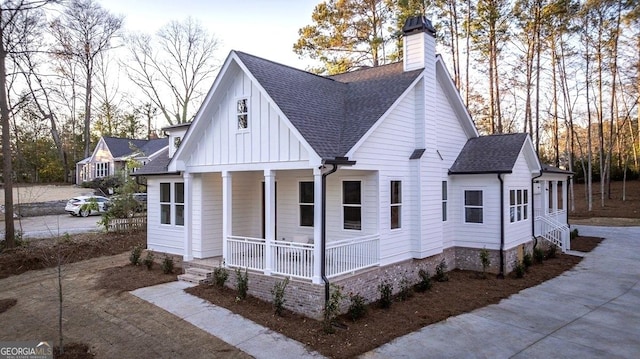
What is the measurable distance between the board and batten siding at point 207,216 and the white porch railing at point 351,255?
4.45 meters

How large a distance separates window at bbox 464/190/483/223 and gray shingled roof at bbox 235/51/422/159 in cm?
458

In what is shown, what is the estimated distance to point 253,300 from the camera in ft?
31.4

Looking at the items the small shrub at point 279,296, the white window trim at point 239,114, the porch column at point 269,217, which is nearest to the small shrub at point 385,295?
the small shrub at point 279,296

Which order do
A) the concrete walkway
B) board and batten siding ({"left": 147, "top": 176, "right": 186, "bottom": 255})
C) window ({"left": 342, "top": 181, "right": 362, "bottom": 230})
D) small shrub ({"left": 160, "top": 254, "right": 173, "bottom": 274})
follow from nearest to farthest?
the concrete walkway, window ({"left": 342, "top": 181, "right": 362, "bottom": 230}), small shrub ({"left": 160, "top": 254, "right": 173, "bottom": 274}), board and batten siding ({"left": 147, "top": 176, "right": 186, "bottom": 255})

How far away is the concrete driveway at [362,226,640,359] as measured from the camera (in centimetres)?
714

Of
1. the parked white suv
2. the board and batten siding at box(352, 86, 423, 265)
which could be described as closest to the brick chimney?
the board and batten siding at box(352, 86, 423, 265)

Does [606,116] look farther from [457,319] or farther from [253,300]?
[253,300]

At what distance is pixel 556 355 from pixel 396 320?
3.05 metres

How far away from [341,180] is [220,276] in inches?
165

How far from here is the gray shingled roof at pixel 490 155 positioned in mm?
12633

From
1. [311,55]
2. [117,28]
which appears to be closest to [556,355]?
[311,55]

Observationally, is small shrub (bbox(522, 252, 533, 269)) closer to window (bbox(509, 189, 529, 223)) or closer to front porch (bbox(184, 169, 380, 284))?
window (bbox(509, 189, 529, 223))

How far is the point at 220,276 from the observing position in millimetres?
10398

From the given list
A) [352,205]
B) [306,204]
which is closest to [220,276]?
[306,204]
